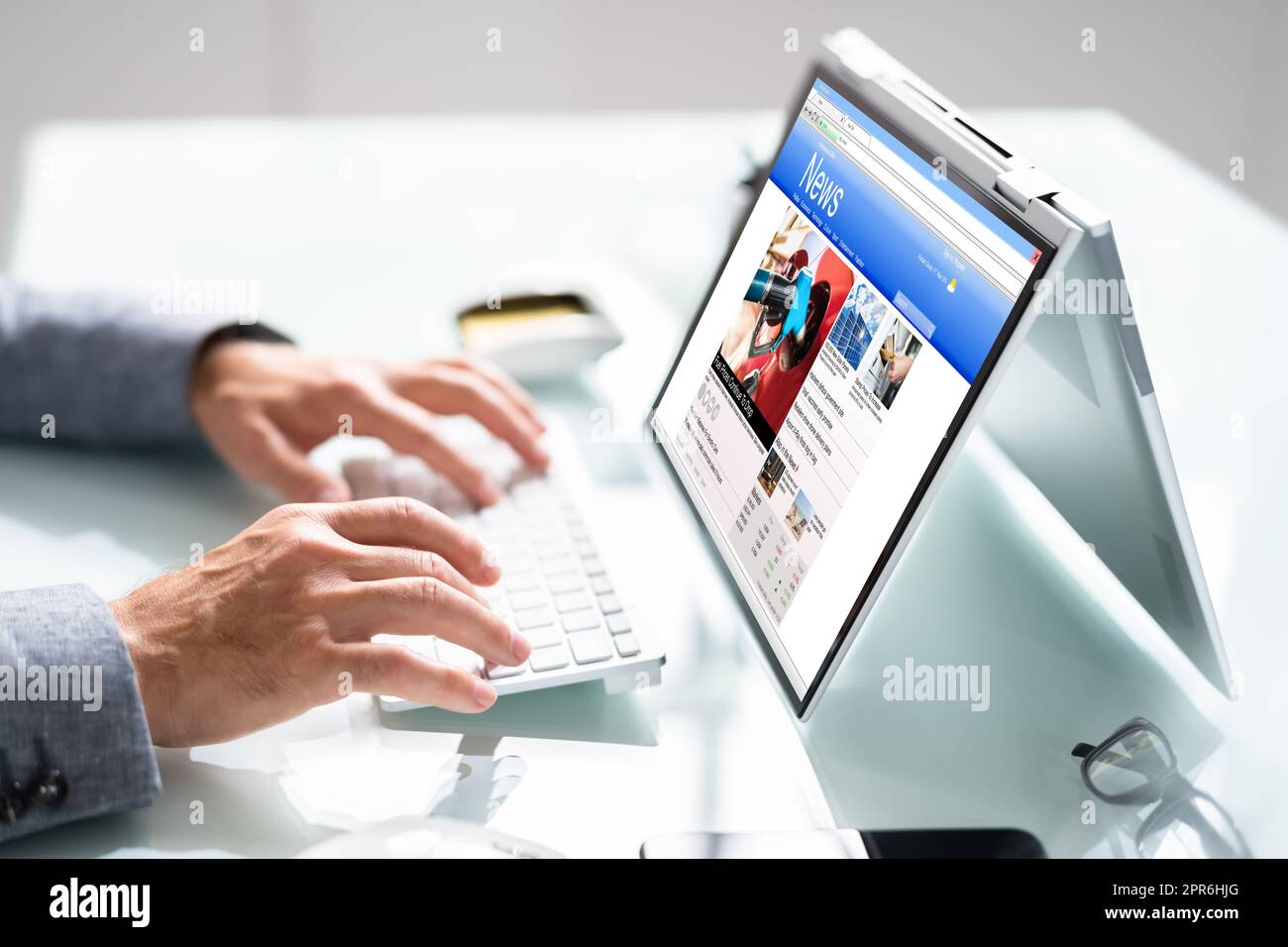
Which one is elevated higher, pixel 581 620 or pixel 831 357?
pixel 831 357

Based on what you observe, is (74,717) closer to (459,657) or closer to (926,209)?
(459,657)

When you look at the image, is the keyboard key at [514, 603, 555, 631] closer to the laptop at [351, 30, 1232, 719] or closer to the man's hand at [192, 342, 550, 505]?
the laptop at [351, 30, 1232, 719]

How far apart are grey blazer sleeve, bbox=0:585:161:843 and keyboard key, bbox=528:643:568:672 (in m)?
0.22

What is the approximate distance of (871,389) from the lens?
0.71m

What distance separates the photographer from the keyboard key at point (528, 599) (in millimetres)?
797

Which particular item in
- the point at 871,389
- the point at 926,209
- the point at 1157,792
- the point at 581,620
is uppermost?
the point at 926,209

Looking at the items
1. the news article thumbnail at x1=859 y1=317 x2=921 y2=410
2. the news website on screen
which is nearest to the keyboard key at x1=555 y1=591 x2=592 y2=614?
the news website on screen

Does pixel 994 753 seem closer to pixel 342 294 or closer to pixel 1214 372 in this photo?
pixel 1214 372

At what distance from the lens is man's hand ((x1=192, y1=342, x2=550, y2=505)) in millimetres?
966

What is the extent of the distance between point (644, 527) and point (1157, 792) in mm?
423

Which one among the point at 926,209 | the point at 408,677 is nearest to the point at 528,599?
the point at 408,677

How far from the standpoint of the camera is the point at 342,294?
1.28m

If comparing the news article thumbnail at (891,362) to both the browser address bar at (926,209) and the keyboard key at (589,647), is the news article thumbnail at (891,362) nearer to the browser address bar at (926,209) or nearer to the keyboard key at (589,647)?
the browser address bar at (926,209)
